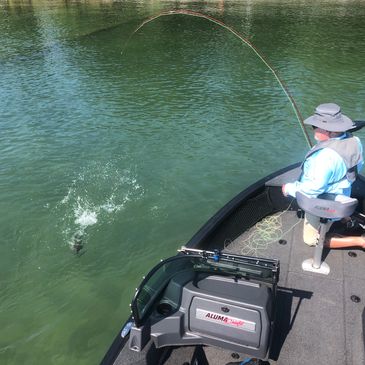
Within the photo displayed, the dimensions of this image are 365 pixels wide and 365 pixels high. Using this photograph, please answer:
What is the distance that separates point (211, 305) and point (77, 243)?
6032mm

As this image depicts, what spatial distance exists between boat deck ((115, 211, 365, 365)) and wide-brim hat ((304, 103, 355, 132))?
2150 millimetres

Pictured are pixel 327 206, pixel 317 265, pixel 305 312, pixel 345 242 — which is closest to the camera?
pixel 327 206

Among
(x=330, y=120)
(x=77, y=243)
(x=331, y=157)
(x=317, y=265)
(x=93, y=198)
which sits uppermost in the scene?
(x=330, y=120)

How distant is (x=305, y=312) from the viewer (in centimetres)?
506

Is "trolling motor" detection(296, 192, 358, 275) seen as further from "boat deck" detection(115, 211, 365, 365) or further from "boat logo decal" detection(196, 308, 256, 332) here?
"boat logo decal" detection(196, 308, 256, 332)

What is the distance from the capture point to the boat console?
3.83 m

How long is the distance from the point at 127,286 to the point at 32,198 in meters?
4.58

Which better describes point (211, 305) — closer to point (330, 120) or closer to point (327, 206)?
point (327, 206)

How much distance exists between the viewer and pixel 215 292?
4.02m

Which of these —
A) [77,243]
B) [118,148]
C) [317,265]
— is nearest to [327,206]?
[317,265]

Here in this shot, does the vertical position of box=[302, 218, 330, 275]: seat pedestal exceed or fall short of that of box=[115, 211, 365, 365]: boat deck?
it exceeds it

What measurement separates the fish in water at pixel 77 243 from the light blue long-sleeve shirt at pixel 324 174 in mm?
5767

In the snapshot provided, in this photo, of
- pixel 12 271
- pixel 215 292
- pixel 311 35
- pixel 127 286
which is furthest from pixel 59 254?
pixel 311 35

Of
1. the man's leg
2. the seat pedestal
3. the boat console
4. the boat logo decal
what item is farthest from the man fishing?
the boat logo decal
